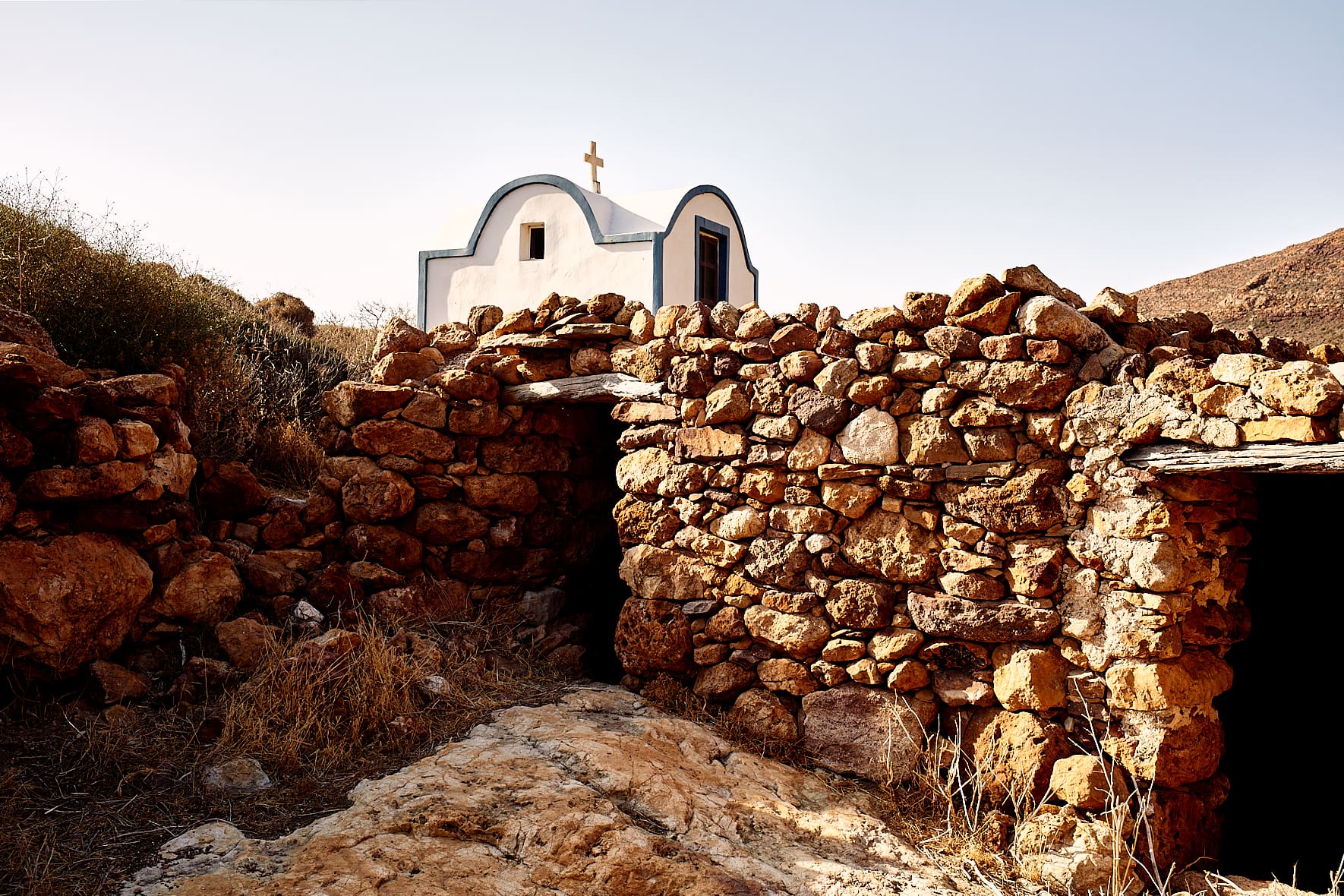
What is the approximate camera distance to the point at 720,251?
10508mm

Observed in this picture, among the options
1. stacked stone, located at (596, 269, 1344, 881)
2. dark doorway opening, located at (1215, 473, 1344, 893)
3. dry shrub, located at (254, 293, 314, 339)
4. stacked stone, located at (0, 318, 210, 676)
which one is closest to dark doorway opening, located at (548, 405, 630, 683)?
stacked stone, located at (596, 269, 1344, 881)

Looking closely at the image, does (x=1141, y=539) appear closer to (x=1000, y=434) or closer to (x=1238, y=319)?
(x=1000, y=434)

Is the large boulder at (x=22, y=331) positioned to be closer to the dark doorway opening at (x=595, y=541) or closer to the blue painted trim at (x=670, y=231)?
the dark doorway opening at (x=595, y=541)

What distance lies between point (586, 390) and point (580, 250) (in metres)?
4.77

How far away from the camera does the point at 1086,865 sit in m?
3.86

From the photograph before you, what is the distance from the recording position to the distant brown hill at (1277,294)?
12492 mm

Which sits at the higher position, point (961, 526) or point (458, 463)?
point (458, 463)

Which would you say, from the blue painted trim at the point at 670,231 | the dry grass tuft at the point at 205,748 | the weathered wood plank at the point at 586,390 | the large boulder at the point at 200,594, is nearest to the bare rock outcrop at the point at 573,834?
the dry grass tuft at the point at 205,748

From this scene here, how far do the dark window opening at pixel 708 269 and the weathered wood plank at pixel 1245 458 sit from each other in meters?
6.60

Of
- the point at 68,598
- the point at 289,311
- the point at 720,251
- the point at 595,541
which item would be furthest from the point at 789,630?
the point at 289,311

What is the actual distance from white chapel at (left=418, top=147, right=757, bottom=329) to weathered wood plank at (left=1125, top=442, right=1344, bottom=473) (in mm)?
5939

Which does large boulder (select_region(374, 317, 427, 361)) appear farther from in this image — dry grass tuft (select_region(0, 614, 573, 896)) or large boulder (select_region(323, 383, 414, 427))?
dry grass tuft (select_region(0, 614, 573, 896))

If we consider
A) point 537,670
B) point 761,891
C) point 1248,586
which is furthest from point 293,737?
point 1248,586

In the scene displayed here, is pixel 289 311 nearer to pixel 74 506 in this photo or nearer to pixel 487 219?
pixel 487 219
